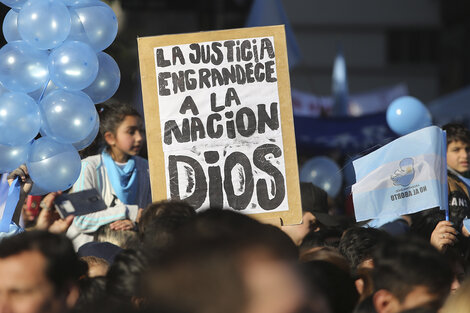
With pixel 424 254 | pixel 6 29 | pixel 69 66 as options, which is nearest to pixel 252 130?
pixel 69 66

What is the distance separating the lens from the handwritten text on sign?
4992 millimetres

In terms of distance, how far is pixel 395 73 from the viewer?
92.3 ft

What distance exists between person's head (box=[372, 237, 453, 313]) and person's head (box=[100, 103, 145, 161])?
3059mm

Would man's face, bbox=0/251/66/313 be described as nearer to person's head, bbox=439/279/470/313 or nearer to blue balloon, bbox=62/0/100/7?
person's head, bbox=439/279/470/313

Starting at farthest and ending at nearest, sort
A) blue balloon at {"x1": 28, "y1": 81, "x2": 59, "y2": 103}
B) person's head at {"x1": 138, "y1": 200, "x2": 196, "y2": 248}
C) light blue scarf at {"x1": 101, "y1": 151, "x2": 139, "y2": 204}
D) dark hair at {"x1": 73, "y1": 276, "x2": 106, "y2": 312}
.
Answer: light blue scarf at {"x1": 101, "y1": 151, "x2": 139, "y2": 204}, blue balloon at {"x1": 28, "y1": 81, "x2": 59, "y2": 103}, person's head at {"x1": 138, "y1": 200, "x2": 196, "y2": 248}, dark hair at {"x1": 73, "y1": 276, "x2": 106, "y2": 312}

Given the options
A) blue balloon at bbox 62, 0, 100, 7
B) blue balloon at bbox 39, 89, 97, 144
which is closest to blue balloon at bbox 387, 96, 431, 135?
blue balloon at bbox 62, 0, 100, 7

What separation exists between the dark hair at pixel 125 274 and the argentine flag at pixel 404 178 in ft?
7.01

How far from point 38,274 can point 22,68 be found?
216cm

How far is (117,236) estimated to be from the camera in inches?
185

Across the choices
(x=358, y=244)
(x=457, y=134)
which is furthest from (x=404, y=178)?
(x=457, y=134)

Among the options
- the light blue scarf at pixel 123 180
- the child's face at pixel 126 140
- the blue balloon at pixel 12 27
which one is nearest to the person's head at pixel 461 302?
the blue balloon at pixel 12 27

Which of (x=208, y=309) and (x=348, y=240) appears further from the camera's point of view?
(x=348, y=240)

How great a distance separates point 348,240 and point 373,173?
0.84 meters

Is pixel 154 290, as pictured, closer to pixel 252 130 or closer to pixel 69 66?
pixel 69 66
